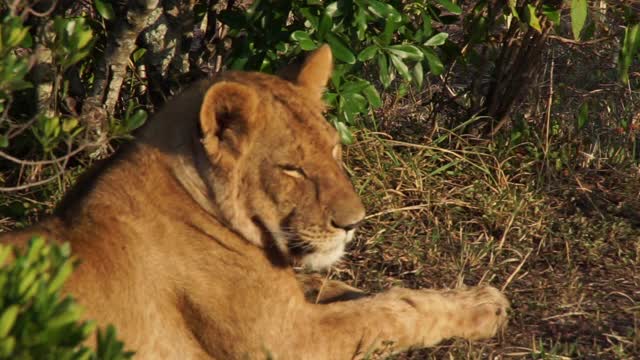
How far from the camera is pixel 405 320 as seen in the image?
13.5 feet

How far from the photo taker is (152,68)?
5.47 meters

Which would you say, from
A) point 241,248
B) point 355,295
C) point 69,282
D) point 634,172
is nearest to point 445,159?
point 634,172

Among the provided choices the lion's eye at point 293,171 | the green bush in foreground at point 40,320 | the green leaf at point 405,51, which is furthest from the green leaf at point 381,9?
the green bush in foreground at point 40,320

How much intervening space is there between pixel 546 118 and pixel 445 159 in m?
0.55

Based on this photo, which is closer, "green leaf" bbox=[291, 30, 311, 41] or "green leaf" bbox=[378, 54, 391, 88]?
"green leaf" bbox=[291, 30, 311, 41]

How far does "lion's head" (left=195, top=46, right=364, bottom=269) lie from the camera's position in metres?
3.70

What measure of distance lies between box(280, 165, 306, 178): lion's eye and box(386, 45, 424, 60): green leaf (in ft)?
4.46

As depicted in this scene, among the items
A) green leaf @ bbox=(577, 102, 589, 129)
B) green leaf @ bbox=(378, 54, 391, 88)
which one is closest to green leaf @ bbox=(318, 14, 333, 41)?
green leaf @ bbox=(378, 54, 391, 88)

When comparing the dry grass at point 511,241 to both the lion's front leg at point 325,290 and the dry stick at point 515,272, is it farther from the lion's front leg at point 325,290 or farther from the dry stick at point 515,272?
the lion's front leg at point 325,290

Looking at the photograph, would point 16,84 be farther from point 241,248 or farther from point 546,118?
point 546,118

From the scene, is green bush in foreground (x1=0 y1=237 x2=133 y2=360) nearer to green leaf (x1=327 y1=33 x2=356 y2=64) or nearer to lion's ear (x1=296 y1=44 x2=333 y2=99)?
lion's ear (x1=296 y1=44 x2=333 y2=99)

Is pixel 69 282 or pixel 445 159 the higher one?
pixel 69 282

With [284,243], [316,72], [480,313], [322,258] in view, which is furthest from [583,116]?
[284,243]

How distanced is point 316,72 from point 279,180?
0.56m
